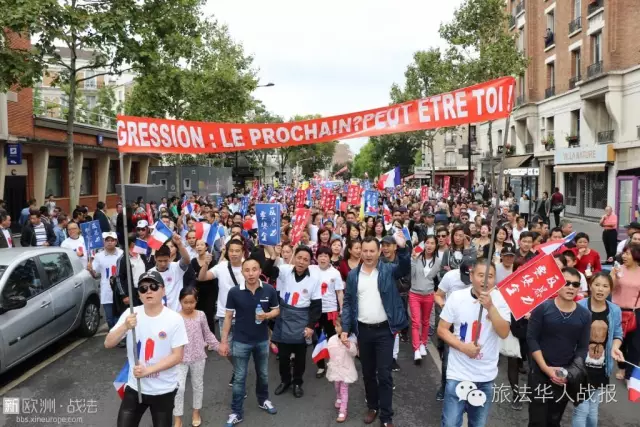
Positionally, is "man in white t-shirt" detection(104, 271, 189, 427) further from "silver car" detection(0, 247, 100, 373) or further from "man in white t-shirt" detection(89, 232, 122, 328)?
"man in white t-shirt" detection(89, 232, 122, 328)

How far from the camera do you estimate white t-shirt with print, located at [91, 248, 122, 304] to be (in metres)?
7.09

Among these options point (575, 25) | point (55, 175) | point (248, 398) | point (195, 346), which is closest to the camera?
point (195, 346)

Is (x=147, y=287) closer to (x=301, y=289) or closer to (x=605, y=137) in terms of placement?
(x=301, y=289)

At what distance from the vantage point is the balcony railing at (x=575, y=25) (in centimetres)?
2517

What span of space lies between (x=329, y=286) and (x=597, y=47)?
23.7 m

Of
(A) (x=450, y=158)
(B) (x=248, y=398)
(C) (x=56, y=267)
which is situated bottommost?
(B) (x=248, y=398)

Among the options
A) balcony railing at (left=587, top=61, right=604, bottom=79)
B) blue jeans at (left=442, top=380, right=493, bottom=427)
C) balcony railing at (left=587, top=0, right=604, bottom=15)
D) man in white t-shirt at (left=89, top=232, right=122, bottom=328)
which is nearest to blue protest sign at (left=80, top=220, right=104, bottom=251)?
man in white t-shirt at (left=89, top=232, right=122, bottom=328)

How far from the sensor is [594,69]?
23.7 m

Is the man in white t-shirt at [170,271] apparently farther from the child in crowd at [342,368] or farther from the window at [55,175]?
the window at [55,175]

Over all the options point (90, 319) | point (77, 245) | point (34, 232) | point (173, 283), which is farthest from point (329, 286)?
point (34, 232)

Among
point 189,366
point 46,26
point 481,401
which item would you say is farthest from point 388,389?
point 46,26

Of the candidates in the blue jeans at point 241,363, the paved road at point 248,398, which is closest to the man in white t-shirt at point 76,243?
the paved road at point 248,398

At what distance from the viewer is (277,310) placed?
498 centimetres

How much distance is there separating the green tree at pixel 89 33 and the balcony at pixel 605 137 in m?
18.6
